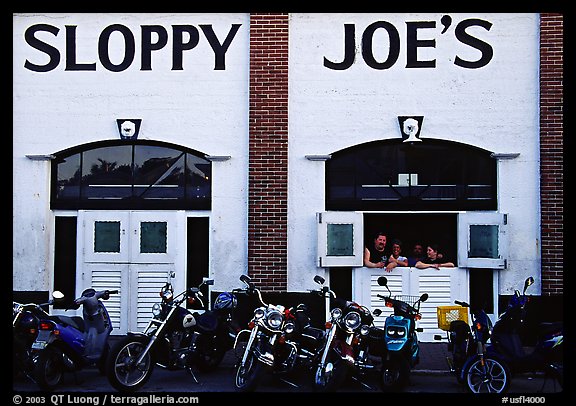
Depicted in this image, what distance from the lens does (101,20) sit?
1116 centimetres

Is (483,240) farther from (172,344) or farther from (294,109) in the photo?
(172,344)

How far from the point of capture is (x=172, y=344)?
8.20 meters

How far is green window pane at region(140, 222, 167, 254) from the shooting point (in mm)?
11180

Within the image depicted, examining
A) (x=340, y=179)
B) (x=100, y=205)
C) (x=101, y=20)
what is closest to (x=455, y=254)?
(x=340, y=179)

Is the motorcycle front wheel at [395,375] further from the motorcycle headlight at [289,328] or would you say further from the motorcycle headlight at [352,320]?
the motorcycle headlight at [289,328]

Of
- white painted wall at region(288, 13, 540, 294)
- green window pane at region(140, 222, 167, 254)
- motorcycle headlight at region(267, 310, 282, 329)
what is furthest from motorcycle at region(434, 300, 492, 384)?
green window pane at region(140, 222, 167, 254)

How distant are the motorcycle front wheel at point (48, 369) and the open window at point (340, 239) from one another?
4481 mm

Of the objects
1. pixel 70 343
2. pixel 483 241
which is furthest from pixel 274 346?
pixel 483 241

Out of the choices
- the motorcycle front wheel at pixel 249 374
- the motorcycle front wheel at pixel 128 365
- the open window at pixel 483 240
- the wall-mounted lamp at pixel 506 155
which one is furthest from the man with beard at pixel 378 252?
the motorcycle front wheel at pixel 128 365

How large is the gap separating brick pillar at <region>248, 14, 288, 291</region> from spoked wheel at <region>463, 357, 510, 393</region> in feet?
12.7

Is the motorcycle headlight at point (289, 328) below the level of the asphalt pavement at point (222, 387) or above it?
above

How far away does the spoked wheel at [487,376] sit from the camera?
25.1 feet

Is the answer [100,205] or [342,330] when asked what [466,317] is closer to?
[342,330]

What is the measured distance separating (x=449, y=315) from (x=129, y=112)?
6141 millimetres
